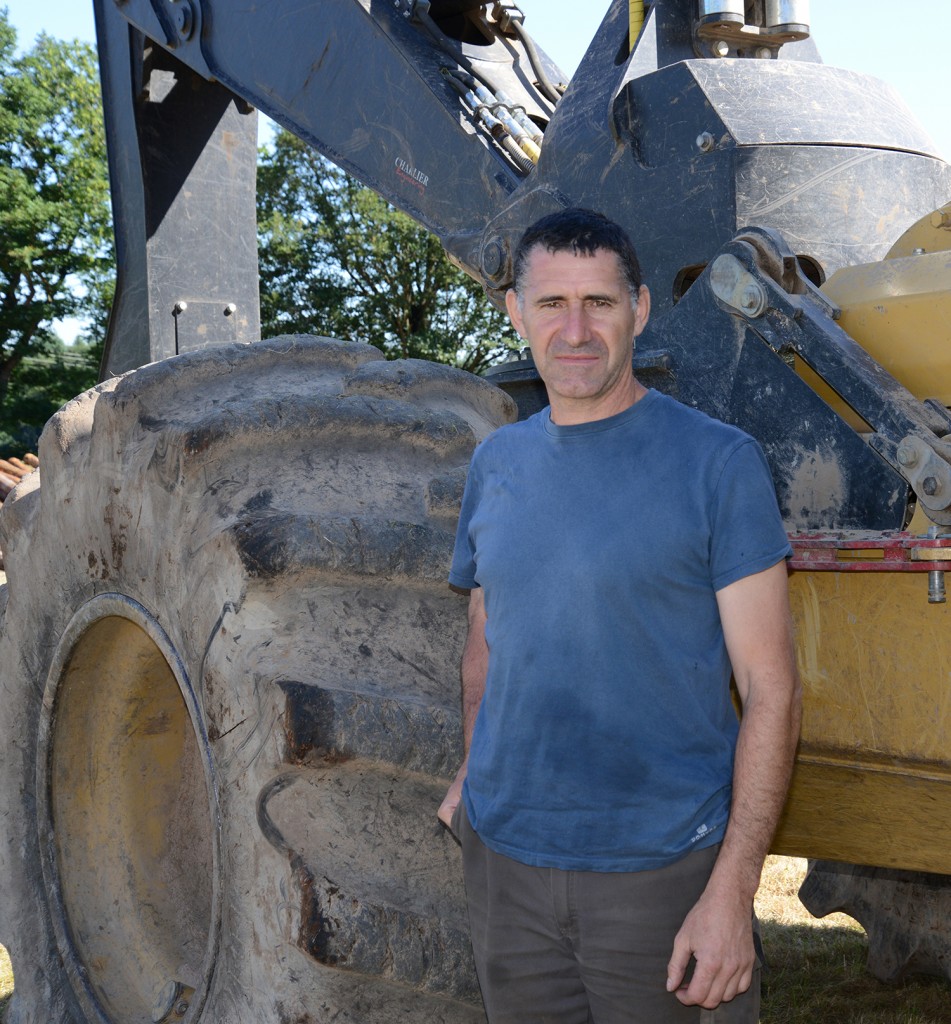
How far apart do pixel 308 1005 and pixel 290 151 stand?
28709mm

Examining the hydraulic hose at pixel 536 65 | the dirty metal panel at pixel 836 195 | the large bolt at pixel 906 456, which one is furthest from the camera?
the hydraulic hose at pixel 536 65

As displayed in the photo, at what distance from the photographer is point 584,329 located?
2.00 metres

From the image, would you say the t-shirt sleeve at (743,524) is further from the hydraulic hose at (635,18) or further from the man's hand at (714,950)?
the hydraulic hose at (635,18)

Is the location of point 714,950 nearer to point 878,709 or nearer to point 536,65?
point 878,709

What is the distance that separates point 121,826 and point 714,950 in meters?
1.85

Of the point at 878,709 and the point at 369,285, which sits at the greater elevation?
the point at 369,285

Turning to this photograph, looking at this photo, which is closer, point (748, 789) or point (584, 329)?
point (748, 789)

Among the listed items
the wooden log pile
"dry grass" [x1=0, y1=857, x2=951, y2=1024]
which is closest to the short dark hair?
"dry grass" [x1=0, y1=857, x2=951, y2=1024]

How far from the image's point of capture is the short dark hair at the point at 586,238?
202cm

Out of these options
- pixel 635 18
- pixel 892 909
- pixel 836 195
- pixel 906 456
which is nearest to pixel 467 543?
pixel 906 456

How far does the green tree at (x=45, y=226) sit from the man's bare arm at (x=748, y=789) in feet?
96.5

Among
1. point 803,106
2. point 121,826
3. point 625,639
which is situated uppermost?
point 803,106

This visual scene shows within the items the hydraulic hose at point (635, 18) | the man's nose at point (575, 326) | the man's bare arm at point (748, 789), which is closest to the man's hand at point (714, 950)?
the man's bare arm at point (748, 789)

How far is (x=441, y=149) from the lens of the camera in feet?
11.8
